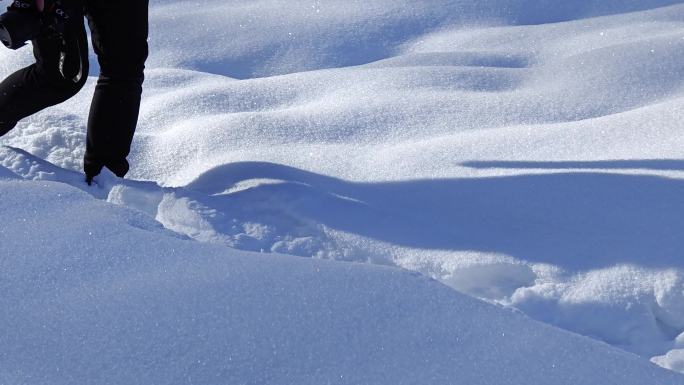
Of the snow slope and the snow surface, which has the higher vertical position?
the snow slope

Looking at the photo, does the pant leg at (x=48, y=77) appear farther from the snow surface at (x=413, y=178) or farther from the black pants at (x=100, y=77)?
the snow surface at (x=413, y=178)

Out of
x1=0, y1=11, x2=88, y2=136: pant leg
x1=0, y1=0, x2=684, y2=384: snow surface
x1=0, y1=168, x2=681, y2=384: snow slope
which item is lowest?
x1=0, y1=0, x2=684, y2=384: snow surface

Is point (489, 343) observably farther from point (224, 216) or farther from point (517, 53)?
point (517, 53)

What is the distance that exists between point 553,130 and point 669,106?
0.30m

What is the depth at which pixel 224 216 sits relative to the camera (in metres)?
1.93

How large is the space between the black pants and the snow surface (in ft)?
0.39

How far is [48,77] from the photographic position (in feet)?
6.50

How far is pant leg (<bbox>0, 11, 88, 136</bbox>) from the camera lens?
1.92 meters

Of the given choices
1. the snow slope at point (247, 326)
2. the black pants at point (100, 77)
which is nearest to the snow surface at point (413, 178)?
the snow slope at point (247, 326)

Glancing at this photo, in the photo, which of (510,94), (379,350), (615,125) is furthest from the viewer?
(510,94)

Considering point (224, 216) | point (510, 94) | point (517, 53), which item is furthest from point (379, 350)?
point (517, 53)

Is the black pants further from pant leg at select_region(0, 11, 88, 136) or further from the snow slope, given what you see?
the snow slope

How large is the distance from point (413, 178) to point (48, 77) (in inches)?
33.3

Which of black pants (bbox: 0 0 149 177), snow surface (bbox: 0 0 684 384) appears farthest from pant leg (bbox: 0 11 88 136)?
snow surface (bbox: 0 0 684 384)
